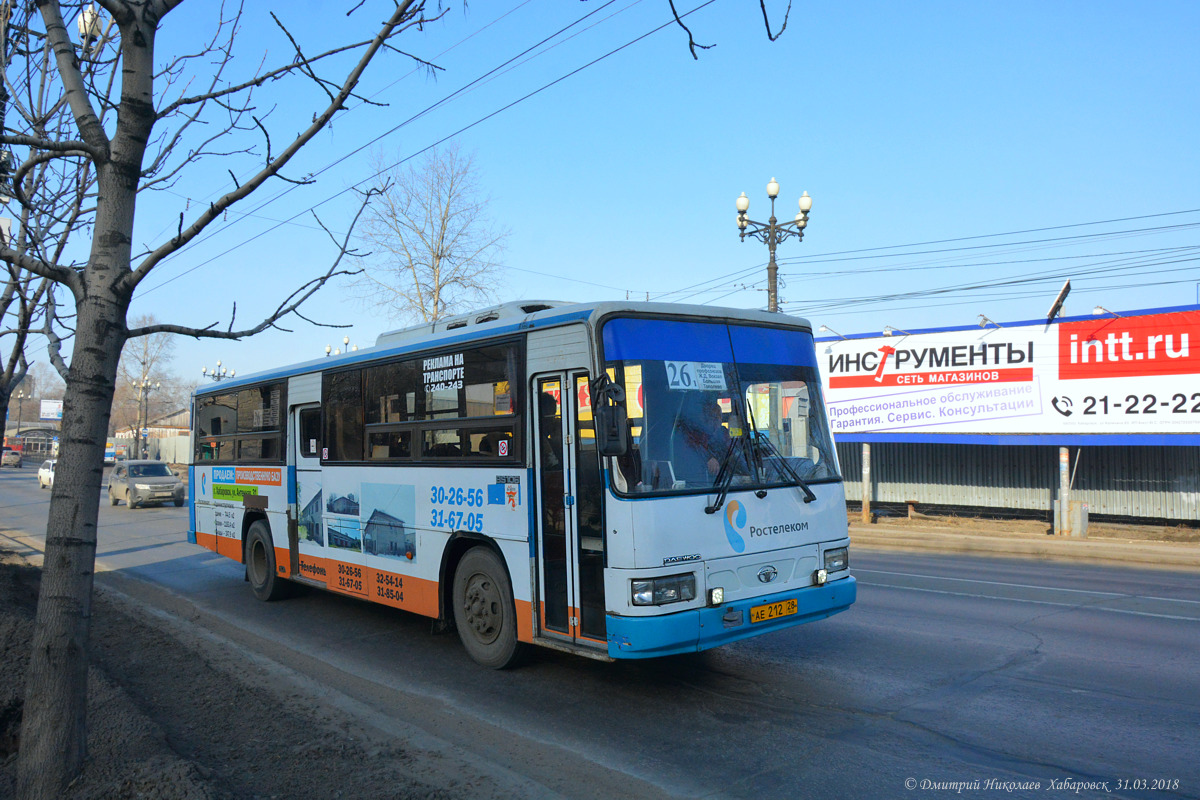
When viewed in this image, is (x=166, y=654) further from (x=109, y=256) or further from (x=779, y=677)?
(x=779, y=677)

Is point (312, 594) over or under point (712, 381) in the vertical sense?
under

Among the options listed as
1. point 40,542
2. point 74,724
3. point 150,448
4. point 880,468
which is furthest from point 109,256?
point 150,448

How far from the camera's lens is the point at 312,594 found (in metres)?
12.0

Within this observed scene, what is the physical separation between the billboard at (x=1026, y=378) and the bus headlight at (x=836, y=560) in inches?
612

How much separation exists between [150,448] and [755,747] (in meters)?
85.4

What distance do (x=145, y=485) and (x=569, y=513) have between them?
2741 centimetres

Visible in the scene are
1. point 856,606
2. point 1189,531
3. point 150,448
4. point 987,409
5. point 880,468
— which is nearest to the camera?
point 856,606

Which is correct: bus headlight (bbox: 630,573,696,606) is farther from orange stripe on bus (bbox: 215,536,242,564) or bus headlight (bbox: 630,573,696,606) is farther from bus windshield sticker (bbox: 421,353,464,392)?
orange stripe on bus (bbox: 215,536,242,564)

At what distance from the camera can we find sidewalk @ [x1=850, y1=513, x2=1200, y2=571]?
16.0 m

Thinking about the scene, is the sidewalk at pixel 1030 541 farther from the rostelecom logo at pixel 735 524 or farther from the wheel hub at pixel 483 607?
the wheel hub at pixel 483 607

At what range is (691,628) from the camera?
5.95 m

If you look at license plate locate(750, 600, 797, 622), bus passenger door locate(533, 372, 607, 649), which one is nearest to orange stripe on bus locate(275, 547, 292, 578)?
bus passenger door locate(533, 372, 607, 649)

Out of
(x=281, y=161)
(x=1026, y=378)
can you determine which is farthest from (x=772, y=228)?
(x=281, y=161)

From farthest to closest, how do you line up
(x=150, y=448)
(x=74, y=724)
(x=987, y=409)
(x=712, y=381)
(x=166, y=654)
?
1. (x=150, y=448)
2. (x=987, y=409)
3. (x=166, y=654)
4. (x=712, y=381)
5. (x=74, y=724)
